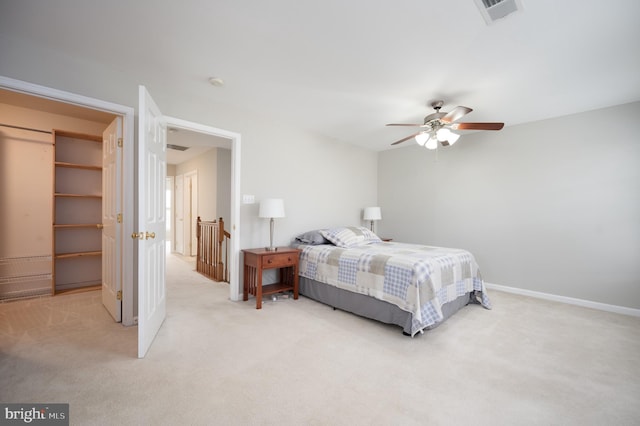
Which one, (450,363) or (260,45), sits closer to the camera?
(450,363)

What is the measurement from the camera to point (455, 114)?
9.19 feet

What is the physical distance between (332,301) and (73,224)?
143 inches

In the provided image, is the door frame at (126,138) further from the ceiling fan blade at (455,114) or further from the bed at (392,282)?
the ceiling fan blade at (455,114)

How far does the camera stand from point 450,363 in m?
2.02

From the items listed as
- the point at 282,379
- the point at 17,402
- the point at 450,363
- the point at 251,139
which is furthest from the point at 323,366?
the point at 251,139

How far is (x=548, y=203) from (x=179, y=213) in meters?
7.71

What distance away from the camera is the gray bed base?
2.57 metres

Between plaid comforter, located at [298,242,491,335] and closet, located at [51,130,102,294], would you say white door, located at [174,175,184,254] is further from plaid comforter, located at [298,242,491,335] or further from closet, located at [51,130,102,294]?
plaid comforter, located at [298,242,491,335]

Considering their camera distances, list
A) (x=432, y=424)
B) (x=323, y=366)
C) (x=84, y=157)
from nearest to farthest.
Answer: (x=432, y=424)
(x=323, y=366)
(x=84, y=157)

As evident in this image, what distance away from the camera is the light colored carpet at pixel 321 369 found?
59.4 inches

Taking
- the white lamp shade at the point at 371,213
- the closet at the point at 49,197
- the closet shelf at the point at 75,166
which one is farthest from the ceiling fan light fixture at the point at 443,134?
the closet shelf at the point at 75,166

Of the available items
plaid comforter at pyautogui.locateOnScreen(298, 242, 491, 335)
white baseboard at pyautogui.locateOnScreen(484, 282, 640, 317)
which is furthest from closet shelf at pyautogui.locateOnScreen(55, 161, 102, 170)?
white baseboard at pyautogui.locateOnScreen(484, 282, 640, 317)

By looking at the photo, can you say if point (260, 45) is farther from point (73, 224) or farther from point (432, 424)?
point (73, 224)

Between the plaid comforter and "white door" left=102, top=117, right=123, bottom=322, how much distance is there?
6.58 ft
